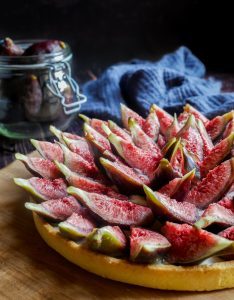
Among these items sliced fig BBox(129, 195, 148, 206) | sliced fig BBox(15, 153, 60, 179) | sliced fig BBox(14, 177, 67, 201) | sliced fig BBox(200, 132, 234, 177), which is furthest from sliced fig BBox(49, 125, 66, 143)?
sliced fig BBox(200, 132, 234, 177)

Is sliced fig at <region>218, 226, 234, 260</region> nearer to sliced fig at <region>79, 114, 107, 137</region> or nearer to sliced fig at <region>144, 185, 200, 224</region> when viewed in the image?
sliced fig at <region>144, 185, 200, 224</region>

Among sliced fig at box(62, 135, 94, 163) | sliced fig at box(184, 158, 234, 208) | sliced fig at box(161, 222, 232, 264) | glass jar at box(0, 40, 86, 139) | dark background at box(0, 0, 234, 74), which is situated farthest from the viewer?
dark background at box(0, 0, 234, 74)

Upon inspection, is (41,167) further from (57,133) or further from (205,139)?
(205,139)

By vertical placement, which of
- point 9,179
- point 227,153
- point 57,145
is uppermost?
point 227,153

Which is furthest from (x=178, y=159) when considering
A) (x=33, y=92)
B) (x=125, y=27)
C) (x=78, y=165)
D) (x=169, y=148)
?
(x=125, y=27)

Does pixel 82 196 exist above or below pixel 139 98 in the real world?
above

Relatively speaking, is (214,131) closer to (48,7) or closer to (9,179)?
(9,179)

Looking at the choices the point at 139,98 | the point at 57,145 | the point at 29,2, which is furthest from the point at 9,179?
the point at 29,2

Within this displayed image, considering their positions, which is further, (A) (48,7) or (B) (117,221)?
(A) (48,7)
